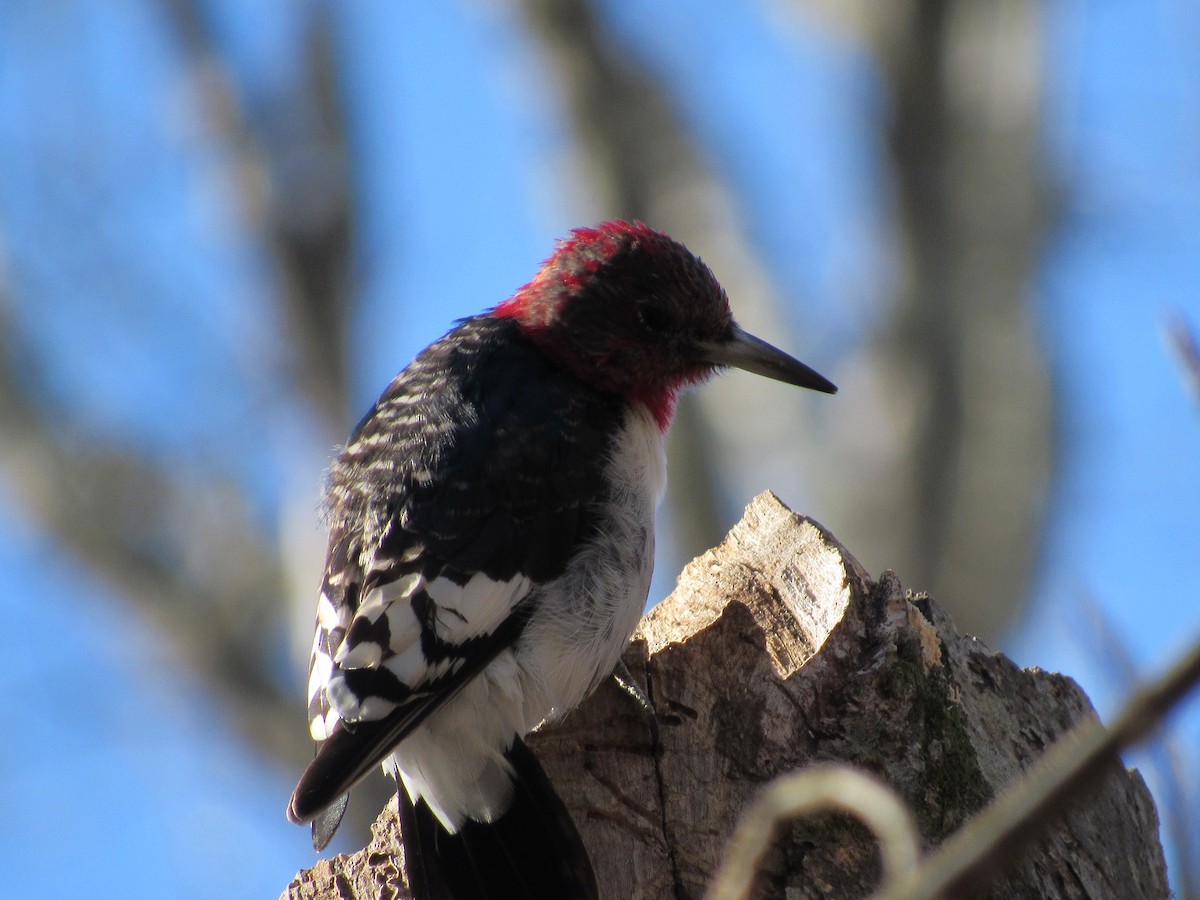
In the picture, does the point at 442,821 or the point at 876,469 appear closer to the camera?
the point at 442,821

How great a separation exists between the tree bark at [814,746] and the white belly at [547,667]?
118 millimetres

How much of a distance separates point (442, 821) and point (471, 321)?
166cm

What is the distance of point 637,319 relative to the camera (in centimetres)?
391

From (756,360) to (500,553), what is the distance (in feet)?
4.21

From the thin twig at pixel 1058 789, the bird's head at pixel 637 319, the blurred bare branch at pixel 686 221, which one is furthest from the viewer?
the blurred bare branch at pixel 686 221

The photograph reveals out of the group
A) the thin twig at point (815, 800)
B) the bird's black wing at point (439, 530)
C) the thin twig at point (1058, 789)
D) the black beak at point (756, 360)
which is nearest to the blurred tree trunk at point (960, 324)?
the black beak at point (756, 360)

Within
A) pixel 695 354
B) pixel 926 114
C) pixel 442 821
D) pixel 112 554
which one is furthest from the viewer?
pixel 112 554

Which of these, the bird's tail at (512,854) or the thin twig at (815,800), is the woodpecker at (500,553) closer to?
the bird's tail at (512,854)

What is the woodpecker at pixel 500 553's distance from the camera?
2.76 meters

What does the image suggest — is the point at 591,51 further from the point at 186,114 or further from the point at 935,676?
the point at 935,676

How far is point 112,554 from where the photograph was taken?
884 centimetres

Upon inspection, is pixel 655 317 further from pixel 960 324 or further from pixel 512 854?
pixel 960 324

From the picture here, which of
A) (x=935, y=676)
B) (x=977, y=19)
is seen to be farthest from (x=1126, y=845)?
(x=977, y=19)

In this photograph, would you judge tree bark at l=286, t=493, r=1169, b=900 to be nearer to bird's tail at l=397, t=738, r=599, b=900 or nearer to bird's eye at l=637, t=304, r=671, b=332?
bird's tail at l=397, t=738, r=599, b=900
